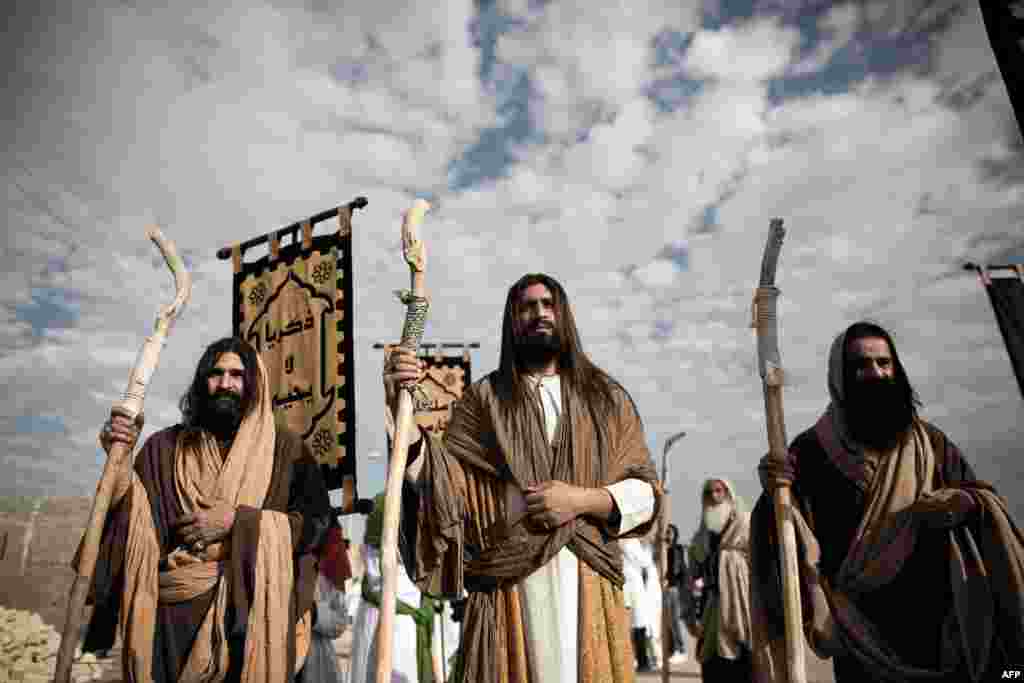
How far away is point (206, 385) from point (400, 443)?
70.8 inches

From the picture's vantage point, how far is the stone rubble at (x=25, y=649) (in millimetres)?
6012

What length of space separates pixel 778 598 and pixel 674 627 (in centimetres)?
1057

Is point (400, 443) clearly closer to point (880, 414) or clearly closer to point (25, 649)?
point (880, 414)

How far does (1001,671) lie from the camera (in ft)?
8.04

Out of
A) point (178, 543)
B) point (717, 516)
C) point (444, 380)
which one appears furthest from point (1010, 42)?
point (444, 380)

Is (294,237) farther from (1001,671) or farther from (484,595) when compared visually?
(1001,671)

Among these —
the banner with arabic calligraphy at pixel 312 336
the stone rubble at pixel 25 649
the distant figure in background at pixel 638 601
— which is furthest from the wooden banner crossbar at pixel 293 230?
the distant figure in background at pixel 638 601

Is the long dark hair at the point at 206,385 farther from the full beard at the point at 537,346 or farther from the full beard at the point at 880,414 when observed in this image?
the full beard at the point at 880,414

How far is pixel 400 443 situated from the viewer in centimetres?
212

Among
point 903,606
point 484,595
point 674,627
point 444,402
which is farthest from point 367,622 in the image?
point 674,627

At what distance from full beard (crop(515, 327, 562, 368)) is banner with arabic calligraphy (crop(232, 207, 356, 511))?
2.15 m

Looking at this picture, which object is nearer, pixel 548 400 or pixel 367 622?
pixel 548 400

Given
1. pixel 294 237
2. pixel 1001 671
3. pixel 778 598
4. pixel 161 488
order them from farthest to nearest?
pixel 294 237
pixel 161 488
pixel 778 598
pixel 1001 671

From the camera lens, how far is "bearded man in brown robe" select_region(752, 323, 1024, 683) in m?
2.53
